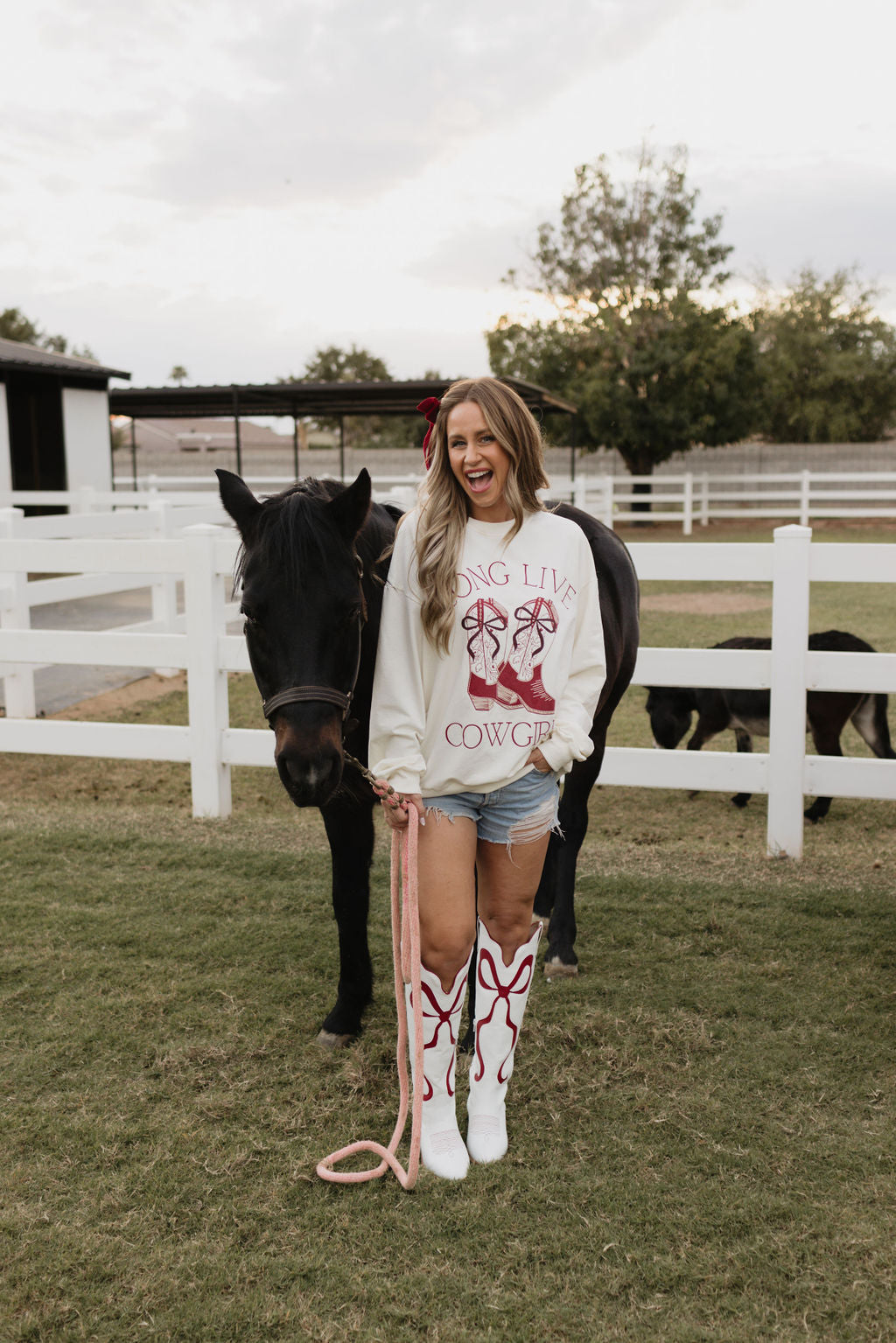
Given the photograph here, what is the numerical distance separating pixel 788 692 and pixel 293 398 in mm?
16692

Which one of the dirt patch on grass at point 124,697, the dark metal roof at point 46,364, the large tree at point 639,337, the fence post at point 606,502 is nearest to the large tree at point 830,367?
the large tree at point 639,337

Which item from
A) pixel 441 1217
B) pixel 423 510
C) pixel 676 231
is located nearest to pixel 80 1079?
pixel 441 1217

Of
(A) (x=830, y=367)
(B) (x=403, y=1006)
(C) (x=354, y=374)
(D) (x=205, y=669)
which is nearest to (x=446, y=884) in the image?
(B) (x=403, y=1006)

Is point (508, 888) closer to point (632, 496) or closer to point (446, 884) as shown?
point (446, 884)

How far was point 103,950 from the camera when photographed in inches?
148

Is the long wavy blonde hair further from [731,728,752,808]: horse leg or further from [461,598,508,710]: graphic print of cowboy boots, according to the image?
[731,728,752,808]: horse leg

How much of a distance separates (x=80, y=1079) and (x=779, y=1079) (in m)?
1.93

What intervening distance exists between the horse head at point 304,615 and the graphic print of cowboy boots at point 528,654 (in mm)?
357

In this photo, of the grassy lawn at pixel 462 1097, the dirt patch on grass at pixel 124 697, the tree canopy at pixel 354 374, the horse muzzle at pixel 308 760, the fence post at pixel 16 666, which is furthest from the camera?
the tree canopy at pixel 354 374

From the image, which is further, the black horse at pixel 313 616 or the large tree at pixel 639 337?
the large tree at pixel 639 337

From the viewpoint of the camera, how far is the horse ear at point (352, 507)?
2332 mm

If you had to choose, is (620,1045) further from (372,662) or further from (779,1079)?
(372,662)

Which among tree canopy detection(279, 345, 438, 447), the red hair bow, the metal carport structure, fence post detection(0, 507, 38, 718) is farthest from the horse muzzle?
tree canopy detection(279, 345, 438, 447)

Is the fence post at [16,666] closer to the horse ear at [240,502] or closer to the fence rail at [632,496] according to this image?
the fence rail at [632,496]
